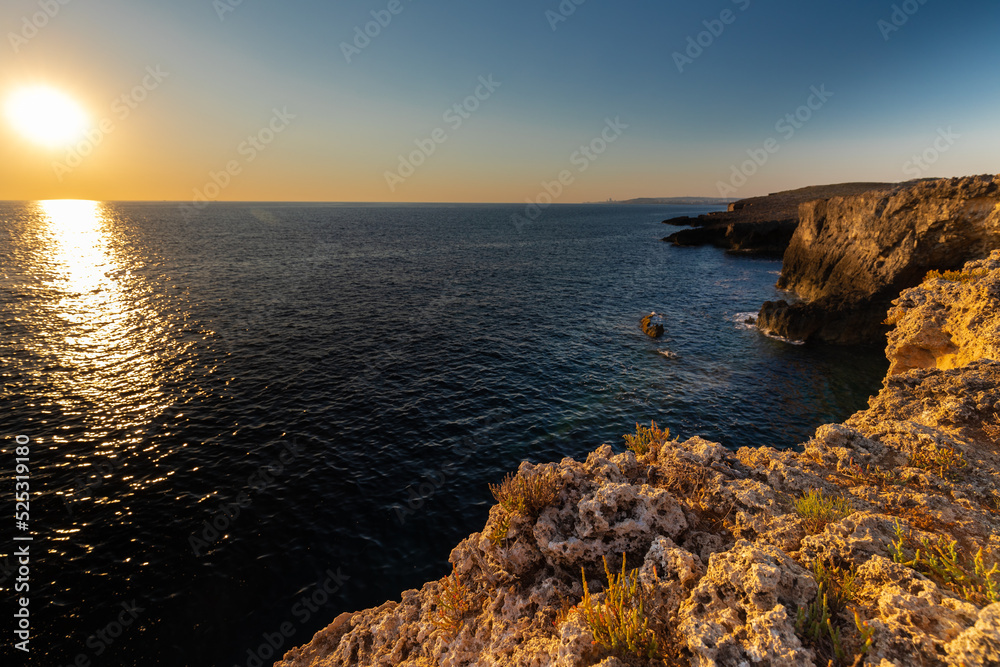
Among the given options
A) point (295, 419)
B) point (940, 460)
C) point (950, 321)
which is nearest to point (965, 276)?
point (950, 321)

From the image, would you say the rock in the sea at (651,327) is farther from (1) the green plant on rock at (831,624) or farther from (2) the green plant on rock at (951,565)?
(1) the green plant on rock at (831,624)

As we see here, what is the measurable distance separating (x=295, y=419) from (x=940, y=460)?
24.8m

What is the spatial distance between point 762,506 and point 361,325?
→ 34.9 meters

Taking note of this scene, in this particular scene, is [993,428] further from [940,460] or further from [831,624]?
[831,624]

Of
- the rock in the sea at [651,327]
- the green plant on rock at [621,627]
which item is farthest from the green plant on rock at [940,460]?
the rock in the sea at [651,327]

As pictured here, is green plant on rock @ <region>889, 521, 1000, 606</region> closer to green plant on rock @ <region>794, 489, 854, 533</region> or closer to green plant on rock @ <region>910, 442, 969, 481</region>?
green plant on rock @ <region>794, 489, 854, 533</region>

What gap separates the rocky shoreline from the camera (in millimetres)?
4879

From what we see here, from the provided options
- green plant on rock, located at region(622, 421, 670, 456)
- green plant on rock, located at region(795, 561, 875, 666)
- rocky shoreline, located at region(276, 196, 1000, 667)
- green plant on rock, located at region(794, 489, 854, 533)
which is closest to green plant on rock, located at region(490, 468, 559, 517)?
rocky shoreline, located at region(276, 196, 1000, 667)

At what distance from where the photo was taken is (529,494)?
7.98 meters

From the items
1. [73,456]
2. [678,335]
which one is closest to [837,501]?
[73,456]

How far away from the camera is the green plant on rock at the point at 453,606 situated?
7398 mm

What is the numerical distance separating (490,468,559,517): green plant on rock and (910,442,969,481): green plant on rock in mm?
7842

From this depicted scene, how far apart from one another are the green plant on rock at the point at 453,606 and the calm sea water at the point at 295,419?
257 inches

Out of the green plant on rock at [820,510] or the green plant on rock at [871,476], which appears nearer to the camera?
the green plant on rock at [820,510]
